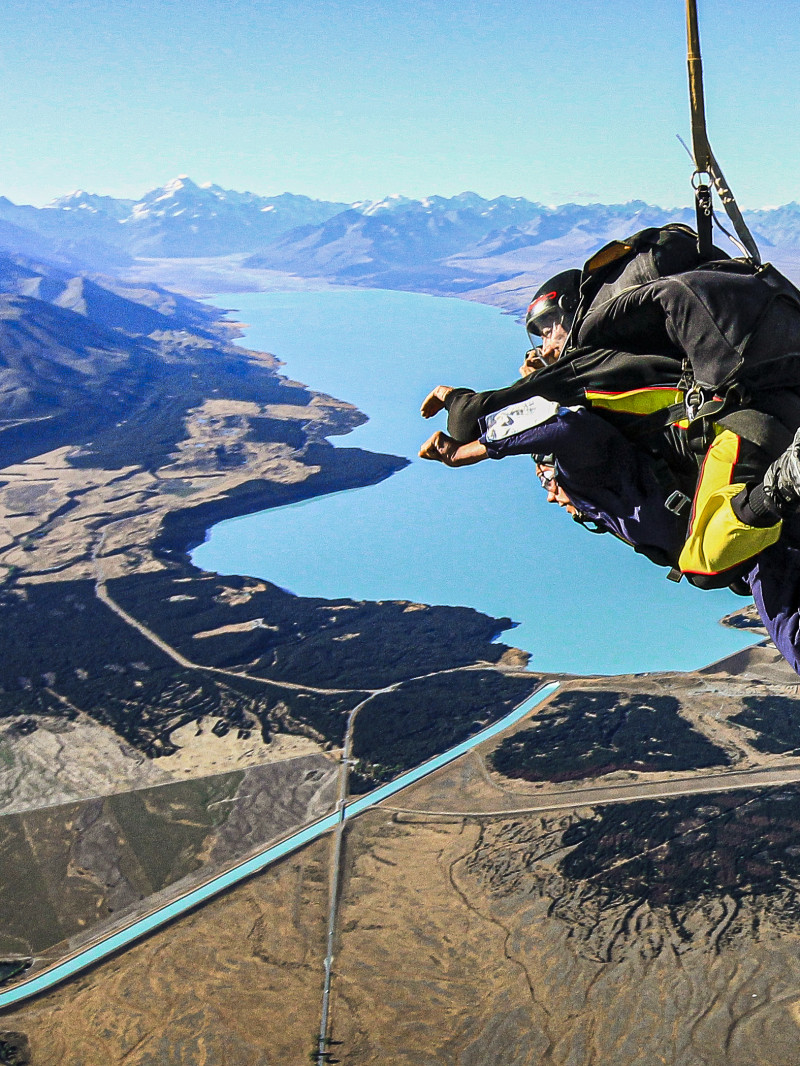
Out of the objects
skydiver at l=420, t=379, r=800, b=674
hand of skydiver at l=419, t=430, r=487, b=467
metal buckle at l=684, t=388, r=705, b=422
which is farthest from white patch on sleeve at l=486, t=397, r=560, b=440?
metal buckle at l=684, t=388, r=705, b=422

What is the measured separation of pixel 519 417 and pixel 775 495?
1.01 metres

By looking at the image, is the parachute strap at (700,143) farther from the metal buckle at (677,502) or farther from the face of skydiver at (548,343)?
the metal buckle at (677,502)

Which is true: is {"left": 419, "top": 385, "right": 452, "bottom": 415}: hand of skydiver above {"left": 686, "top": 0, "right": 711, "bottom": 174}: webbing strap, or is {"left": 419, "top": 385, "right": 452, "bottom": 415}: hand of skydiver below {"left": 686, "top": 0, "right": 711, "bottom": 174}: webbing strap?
below

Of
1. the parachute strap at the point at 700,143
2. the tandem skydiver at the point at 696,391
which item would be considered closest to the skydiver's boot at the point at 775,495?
the tandem skydiver at the point at 696,391

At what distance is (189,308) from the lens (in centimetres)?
18688

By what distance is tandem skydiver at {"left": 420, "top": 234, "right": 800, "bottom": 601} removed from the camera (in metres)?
2.82

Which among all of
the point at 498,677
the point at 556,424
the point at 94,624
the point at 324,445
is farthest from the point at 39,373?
the point at 556,424

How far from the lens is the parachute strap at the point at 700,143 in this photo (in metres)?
2.88

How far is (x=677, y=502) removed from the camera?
10.6 ft

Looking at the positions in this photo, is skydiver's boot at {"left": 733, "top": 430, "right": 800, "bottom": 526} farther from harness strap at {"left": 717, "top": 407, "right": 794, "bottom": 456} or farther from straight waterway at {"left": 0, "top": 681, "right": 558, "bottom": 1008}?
straight waterway at {"left": 0, "top": 681, "right": 558, "bottom": 1008}

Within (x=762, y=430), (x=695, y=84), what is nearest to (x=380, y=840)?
(x=762, y=430)

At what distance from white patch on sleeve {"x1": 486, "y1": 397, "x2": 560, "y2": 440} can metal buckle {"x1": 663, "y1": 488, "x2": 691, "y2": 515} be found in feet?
1.70

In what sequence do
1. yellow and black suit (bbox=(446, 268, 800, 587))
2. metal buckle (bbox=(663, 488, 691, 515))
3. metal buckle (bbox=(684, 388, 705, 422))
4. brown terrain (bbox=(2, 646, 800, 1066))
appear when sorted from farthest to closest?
brown terrain (bbox=(2, 646, 800, 1066)) < metal buckle (bbox=(663, 488, 691, 515)) < metal buckle (bbox=(684, 388, 705, 422)) < yellow and black suit (bbox=(446, 268, 800, 587))

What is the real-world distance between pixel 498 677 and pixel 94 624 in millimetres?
28462
